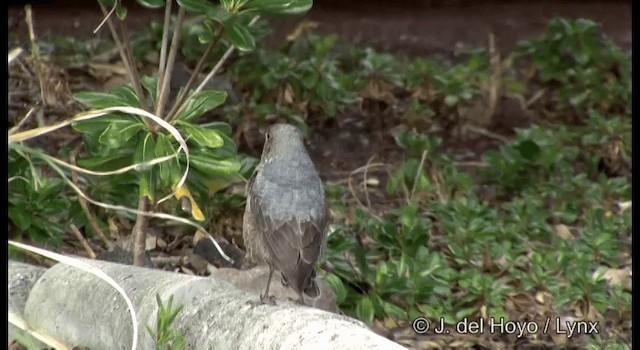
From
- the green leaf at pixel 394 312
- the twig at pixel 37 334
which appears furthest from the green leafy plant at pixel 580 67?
the twig at pixel 37 334

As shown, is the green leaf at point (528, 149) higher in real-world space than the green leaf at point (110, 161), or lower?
lower

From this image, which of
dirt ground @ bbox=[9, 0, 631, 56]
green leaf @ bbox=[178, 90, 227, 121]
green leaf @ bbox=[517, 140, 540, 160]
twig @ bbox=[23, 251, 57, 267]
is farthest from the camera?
dirt ground @ bbox=[9, 0, 631, 56]

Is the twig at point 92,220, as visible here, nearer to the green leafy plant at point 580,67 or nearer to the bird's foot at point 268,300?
the bird's foot at point 268,300

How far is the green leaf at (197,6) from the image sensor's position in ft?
14.7

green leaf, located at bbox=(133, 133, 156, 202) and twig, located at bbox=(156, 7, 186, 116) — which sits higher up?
twig, located at bbox=(156, 7, 186, 116)

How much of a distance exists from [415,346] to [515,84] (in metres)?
3.15

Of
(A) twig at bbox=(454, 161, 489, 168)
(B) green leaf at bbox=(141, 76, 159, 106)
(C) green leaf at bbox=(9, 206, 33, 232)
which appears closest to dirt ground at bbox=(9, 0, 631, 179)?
(A) twig at bbox=(454, 161, 489, 168)

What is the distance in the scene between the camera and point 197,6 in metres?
4.52

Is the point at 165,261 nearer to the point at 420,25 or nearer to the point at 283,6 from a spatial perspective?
the point at 283,6

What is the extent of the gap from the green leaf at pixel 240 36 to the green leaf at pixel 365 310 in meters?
1.17

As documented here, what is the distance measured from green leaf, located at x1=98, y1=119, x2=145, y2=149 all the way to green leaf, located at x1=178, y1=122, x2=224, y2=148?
0.19 m

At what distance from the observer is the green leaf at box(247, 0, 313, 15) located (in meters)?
4.50

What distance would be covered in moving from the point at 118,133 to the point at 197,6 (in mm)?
525

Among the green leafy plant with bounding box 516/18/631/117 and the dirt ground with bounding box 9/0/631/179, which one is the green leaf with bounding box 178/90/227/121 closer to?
the dirt ground with bounding box 9/0/631/179
